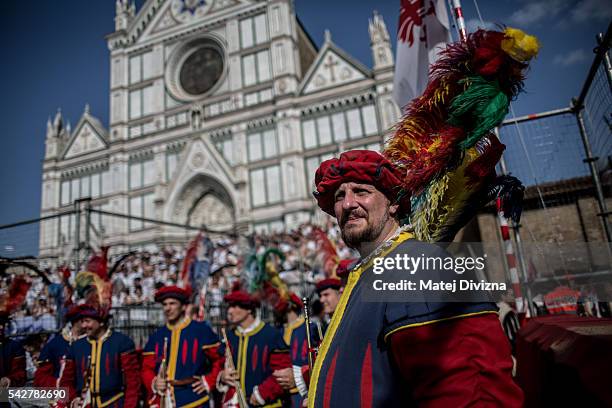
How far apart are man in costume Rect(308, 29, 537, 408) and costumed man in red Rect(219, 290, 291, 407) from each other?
2546 mm

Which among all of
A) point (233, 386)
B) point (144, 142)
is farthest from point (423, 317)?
point (144, 142)

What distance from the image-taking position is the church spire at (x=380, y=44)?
2283cm

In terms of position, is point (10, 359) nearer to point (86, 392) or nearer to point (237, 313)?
point (86, 392)

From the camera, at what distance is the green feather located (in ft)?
4.64

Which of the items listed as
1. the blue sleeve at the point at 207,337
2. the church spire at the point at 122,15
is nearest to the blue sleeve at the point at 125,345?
the blue sleeve at the point at 207,337

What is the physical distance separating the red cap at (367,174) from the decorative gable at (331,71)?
23.1 metres

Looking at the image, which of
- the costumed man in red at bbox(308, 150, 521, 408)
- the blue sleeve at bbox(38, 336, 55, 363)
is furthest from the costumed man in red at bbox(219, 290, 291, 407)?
the costumed man in red at bbox(308, 150, 521, 408)

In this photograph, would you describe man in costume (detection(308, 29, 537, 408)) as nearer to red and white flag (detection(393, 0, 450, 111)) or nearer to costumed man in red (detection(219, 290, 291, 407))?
costumed man in red (detection(219, 290, 291, 407))

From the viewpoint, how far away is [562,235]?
546cm

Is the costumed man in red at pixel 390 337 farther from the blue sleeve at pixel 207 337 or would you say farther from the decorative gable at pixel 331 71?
the decorative gable at pixel 331 71

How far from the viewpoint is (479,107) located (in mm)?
1438

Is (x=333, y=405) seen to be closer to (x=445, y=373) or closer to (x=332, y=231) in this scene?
(x=445, y=373)

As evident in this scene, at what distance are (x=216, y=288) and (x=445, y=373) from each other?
11.7 m

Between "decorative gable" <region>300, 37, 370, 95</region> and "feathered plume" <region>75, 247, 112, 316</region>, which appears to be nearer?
"feathered plume" <region>75, 247, 112, 316</region>
